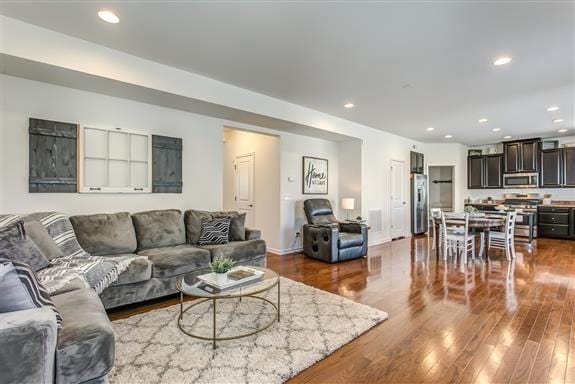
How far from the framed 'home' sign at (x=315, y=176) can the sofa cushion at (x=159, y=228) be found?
8.98ft

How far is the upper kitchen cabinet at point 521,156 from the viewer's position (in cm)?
748

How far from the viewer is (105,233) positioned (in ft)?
10.7

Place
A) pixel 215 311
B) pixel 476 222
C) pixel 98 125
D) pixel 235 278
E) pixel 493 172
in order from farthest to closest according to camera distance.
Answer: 1. pixel 493 172
2. pixel 476 222
3. pixel 98 125
4. pixel 235 278
5. pixel 215 311

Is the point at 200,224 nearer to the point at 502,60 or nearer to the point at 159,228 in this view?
the point at 159,228

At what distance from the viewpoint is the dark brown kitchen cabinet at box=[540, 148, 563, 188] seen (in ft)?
23.6

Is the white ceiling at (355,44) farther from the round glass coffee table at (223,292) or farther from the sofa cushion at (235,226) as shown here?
the round glass coffee table at (223,292)

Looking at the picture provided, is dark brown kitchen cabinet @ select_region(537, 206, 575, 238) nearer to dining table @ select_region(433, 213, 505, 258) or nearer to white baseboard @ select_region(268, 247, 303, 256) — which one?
dining table @ select_region(433, 213, 505, 258)

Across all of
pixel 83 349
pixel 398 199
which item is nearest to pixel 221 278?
pixel 83 349

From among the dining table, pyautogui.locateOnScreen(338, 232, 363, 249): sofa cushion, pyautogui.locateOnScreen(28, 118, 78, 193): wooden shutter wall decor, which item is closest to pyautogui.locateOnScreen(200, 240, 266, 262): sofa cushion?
pyautogui.locateOnScreen(338, 232, 363, 249): sofa cushion

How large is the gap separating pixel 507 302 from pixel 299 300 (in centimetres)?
226

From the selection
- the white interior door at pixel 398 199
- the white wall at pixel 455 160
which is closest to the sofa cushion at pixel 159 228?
the white interior door at pixel 398 199

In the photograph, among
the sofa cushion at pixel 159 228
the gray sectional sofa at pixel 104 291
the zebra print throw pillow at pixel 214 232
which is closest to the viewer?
the gray sectional sofa at pixel 104 291

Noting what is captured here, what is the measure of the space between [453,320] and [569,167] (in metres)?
7.13

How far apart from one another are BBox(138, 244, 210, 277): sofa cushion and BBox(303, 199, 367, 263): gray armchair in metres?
2.15
